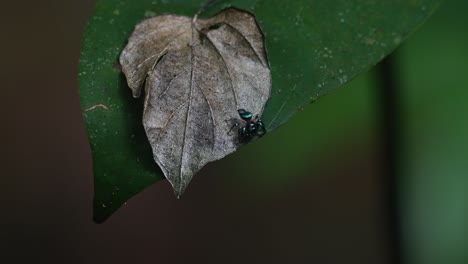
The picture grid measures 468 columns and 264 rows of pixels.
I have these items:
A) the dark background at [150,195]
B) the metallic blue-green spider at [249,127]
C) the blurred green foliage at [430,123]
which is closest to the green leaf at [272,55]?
the metallic blue-green spider at [249,127]

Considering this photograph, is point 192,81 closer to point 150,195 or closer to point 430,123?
point 430,123

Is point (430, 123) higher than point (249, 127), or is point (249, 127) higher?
point (249, 127)

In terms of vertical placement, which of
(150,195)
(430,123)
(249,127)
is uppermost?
(249,127)

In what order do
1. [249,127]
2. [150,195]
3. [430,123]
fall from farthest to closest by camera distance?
[150,195], [430,123], [249,127]

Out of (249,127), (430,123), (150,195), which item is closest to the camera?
(249,127)

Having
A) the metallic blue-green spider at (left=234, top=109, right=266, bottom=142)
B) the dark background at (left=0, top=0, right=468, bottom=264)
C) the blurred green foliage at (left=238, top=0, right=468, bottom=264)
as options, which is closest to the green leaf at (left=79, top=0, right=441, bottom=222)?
the metallic blue-green spider at (left=234, top=109, right=266, bottom=142)

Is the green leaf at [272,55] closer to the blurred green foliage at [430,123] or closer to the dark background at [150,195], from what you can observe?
the blurred green foliage at [430,123]

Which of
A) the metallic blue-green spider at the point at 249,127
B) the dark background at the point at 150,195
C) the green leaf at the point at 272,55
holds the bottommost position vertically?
the dark background at the point at 150,195

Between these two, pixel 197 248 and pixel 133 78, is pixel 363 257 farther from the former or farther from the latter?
pixel 133 78

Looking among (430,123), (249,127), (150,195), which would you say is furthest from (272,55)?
(150,195)
